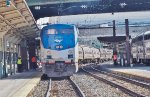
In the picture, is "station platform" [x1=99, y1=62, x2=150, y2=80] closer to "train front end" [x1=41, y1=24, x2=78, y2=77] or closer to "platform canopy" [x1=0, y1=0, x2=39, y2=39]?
"train front end" [x1=41, y1=24, x2=78, y2=77]

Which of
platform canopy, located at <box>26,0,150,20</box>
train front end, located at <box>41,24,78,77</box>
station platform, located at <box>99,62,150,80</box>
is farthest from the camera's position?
platform canopy, located at <box>26,0,150,20</box>

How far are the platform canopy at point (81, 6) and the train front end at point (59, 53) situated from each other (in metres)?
9.71

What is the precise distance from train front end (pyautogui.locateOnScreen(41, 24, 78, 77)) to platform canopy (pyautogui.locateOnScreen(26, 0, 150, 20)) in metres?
9.71

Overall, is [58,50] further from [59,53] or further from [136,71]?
[136,71]

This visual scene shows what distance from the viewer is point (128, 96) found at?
52.2 ft

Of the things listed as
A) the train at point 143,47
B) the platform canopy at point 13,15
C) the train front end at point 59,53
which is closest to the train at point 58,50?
the train front end at point 59,53

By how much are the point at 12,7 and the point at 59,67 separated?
300 inches

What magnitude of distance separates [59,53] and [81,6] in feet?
39.6

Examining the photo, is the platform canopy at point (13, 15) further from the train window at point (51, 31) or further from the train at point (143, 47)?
the train at point (143, 47)

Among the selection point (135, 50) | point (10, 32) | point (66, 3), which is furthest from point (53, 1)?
point (135, 50)

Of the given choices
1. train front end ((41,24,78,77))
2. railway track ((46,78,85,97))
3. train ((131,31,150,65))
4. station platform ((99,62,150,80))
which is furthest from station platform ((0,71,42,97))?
train ((131,31,150,65))

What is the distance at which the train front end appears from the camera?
26078 mm

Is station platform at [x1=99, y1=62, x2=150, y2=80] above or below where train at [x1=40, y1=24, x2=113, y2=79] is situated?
below

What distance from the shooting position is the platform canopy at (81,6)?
36.2 metres
